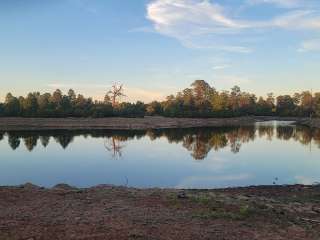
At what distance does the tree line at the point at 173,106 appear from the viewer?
3460 inches

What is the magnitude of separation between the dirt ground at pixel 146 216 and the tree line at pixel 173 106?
252 feet

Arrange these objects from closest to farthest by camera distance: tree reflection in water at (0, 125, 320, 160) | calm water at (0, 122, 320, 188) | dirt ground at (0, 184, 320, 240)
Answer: dirt ground at (0, 184, 320, 240) < calm water at (0, 122, 320, 188) < tree reflection in water at (0, 125, 320, 160)

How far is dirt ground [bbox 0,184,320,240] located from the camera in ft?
27.9

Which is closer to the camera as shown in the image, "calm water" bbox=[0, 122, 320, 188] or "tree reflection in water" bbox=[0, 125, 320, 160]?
"calm water" bbox=[0, 122, 320, 188]

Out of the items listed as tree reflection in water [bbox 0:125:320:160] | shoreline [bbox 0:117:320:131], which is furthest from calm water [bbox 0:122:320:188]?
shoreline [bbox 0:117:320:131]

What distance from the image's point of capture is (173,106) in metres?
110

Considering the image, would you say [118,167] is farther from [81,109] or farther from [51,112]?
[81,109]

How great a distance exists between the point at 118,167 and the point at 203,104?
92.2 m

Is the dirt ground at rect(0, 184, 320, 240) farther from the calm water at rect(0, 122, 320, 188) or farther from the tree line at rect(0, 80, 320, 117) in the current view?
the tree line at rect(0, 80, 320, 117)

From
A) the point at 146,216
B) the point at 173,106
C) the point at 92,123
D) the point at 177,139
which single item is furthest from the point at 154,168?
the point at 173,106

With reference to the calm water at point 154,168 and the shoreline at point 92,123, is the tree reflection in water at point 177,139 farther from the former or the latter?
the shoreline at point 92,123

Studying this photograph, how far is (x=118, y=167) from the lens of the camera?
26.2 metres

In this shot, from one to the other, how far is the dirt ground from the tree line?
3022 inches

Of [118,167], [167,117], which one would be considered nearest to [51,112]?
[167,117]
